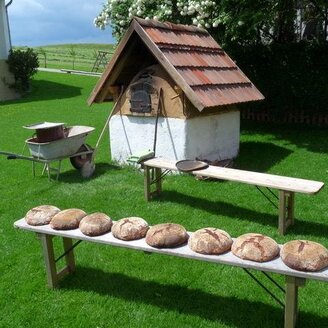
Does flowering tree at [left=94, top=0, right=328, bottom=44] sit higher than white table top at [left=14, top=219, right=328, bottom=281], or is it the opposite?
flowering tree at [left=94, top=0, right=328, bottom=44]

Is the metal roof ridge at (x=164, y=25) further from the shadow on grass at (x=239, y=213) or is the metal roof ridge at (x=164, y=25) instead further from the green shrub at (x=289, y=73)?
the green shrub at (x=289, y=73)

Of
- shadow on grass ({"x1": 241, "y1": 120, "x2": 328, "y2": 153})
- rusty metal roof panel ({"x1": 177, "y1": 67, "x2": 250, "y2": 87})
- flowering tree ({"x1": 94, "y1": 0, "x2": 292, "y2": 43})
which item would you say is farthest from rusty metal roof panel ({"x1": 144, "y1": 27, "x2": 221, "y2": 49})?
shadow on grass ({"x1": 241, "y1": 120, "x2": 328, "y2": 153})

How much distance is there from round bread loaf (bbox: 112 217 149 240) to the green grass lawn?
84 centimetres

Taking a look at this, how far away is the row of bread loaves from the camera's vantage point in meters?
3.63

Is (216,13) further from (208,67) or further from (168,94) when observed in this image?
(168,94)

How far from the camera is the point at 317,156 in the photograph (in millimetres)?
10406

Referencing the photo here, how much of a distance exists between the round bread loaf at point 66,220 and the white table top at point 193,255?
0.14 feet

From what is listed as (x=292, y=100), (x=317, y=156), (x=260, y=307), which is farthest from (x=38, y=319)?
(x=292, y=100)

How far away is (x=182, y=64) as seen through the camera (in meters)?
8.69

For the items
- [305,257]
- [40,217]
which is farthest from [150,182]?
[305,257]

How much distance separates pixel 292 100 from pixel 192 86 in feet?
20.9

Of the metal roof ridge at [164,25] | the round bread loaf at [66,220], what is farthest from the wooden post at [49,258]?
the metal roof ridge at [164,25]

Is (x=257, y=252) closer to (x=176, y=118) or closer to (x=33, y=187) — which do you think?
(x=176, y=118)

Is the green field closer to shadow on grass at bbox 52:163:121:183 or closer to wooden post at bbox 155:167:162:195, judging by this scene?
shadow on grass at bbox 52:163:121:183
